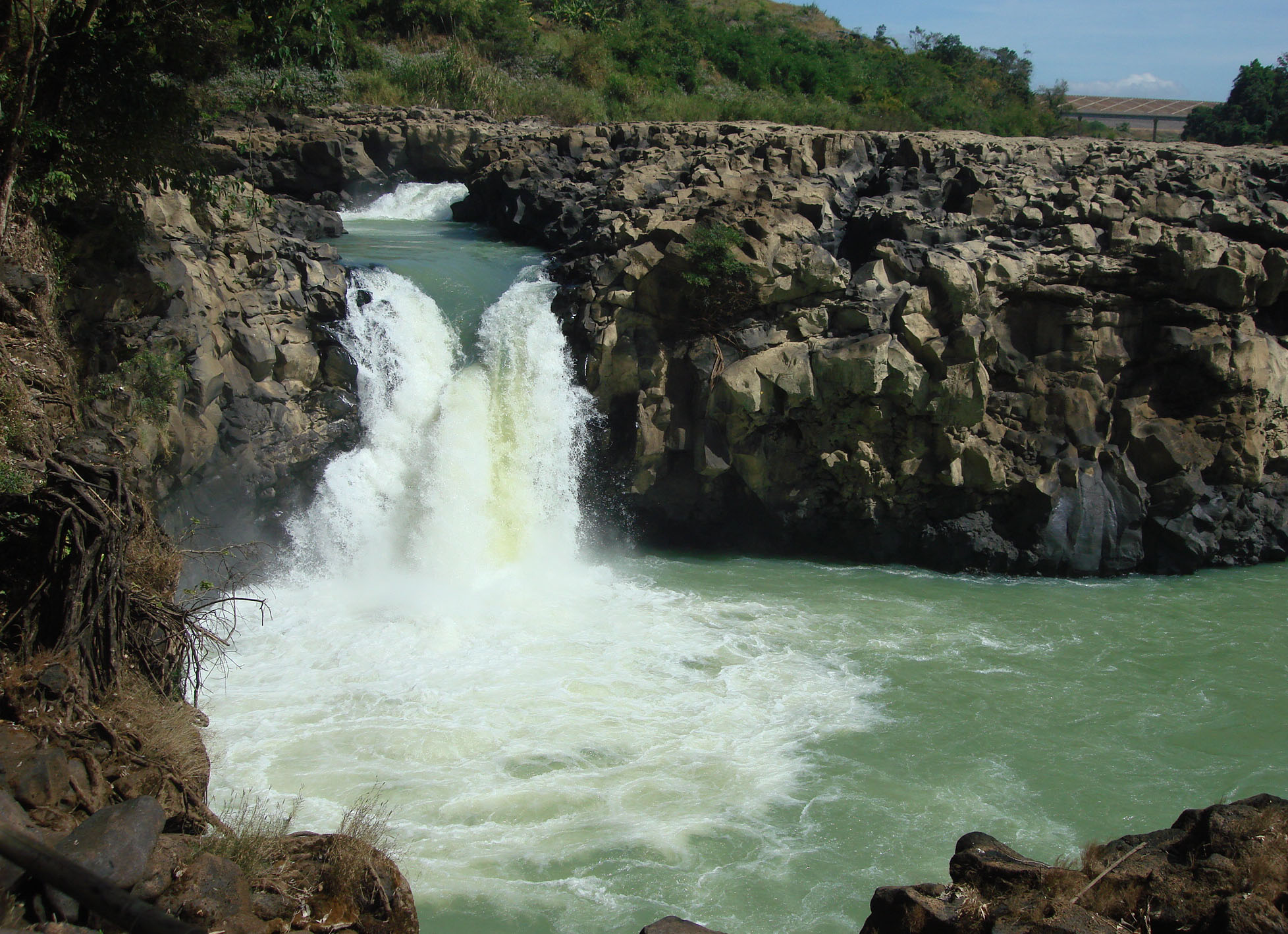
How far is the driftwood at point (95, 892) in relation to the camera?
7.49 ft

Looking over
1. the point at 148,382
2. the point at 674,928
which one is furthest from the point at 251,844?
the point at 148,382

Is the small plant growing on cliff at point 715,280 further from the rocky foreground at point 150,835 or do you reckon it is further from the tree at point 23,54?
the rocky foreground at point 150,835

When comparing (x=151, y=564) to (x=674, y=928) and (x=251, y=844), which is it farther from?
(x=674, y=928)

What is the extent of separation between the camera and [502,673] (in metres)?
10.1

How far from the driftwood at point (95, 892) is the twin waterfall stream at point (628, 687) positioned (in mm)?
4235

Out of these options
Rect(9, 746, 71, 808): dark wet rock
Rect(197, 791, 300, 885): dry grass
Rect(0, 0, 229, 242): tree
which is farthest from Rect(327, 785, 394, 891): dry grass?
Rect(0, 0, 229, 242): tree

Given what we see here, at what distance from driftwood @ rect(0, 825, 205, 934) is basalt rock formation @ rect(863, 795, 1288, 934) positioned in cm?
386

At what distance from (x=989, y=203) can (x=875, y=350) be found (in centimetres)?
431

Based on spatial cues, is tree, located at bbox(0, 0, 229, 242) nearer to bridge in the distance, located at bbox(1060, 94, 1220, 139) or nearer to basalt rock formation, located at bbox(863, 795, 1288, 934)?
basalt rock formation, located at bbox(863, 795, 1288, 934)

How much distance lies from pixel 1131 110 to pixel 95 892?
47.2 metres

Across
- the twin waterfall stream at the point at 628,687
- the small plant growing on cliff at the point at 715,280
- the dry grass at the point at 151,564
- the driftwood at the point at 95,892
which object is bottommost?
the twin waterfall stream at the point at 628,687

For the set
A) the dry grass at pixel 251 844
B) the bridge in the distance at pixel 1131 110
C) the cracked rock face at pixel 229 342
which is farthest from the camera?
the bridge in the distance at pixel 1131 110

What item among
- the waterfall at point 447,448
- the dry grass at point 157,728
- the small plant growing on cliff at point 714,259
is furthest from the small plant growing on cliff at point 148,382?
the small plant growing on cliff at point 714,259

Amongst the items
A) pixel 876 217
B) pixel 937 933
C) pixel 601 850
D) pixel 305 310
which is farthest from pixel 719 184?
pixel 937 933
